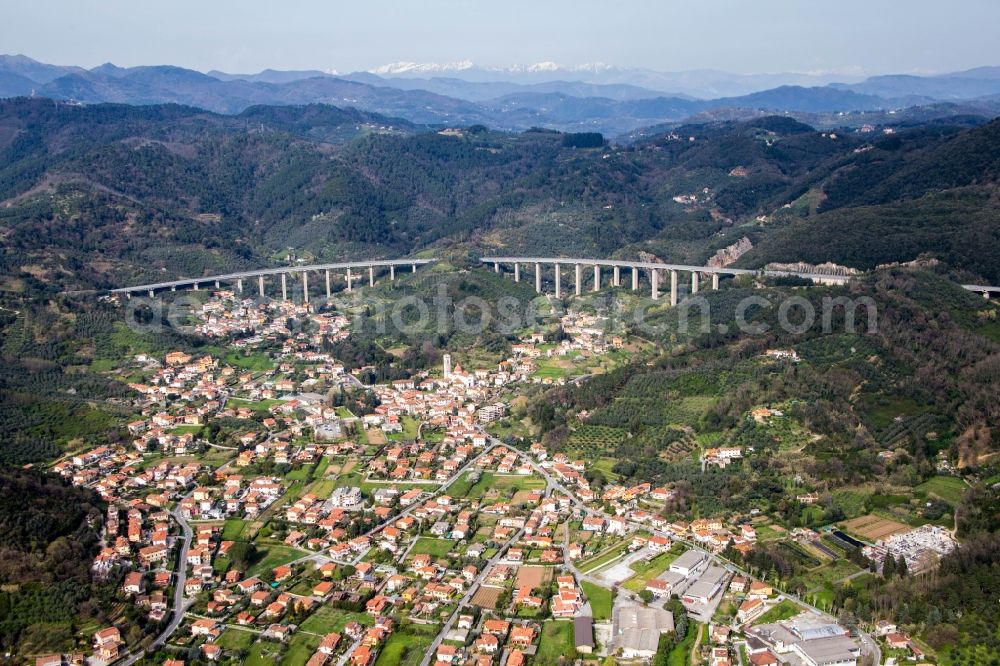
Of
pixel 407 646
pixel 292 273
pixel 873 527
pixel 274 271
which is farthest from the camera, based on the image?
pixel 292 273

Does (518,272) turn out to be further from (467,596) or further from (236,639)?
(236,639)

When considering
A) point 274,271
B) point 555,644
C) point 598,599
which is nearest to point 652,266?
point 274,271

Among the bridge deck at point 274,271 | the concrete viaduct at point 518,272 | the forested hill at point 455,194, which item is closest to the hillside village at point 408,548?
the bridge deck at point 274,271

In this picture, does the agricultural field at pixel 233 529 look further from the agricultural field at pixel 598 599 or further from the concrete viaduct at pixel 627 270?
the concrete viaduct at pixel 627 270

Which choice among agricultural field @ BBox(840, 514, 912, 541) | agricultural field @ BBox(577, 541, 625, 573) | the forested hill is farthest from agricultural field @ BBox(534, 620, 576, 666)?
the forested hill

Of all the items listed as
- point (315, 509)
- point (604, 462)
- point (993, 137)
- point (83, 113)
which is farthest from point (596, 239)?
point (83, 113)

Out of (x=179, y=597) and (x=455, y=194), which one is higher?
(x=455, y=194)
